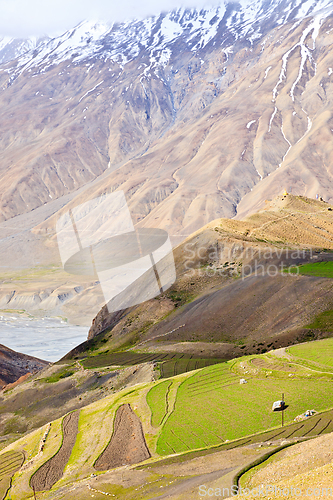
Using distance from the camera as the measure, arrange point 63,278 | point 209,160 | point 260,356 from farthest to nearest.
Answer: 1. point 209,160
2. point 63,278
3. point 260,356

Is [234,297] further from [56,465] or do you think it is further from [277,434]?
[56,465]

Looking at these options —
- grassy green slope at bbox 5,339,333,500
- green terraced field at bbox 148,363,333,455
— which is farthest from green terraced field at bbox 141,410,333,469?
green terraced field at bbox 148,363,333,455

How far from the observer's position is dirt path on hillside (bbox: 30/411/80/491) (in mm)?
24103

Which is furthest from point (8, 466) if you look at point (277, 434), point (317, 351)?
point (317, 351)

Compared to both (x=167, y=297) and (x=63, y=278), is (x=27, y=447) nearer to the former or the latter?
(x=167, y=297)

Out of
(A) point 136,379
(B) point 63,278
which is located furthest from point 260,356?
(B) point 63,278

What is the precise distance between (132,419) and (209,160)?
163 m

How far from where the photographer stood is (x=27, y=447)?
30.0 m

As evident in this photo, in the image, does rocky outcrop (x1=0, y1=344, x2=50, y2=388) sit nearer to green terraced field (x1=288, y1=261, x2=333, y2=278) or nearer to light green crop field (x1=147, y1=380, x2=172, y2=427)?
light green crop field (x1=147, y1=380, x2=172, y2=427)

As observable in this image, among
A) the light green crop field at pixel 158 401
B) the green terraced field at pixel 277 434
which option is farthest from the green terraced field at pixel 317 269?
the green terraced field at pixel 277 434

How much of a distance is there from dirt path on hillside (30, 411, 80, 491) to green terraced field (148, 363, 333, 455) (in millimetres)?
5578

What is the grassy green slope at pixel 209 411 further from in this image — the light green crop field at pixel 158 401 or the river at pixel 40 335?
the river at pixel 40 335

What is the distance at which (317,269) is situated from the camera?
51.7m

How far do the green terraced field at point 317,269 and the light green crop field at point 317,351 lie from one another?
1208 centimetres
